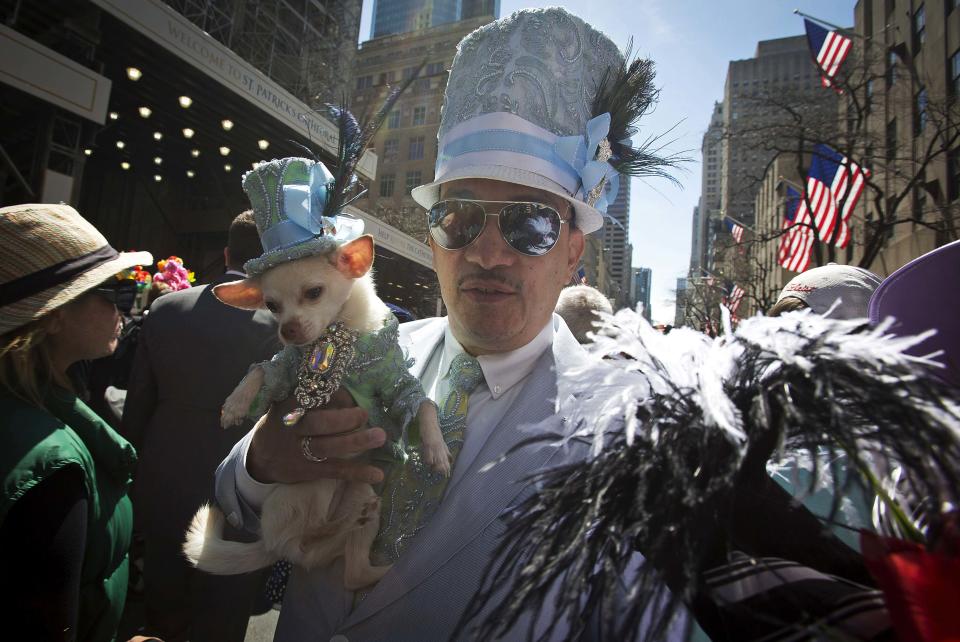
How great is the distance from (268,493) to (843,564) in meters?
1.61

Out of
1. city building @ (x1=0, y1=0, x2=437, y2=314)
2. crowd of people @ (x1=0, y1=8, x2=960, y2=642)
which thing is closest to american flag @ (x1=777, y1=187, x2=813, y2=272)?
city building @ (x1=0, y1=0, x2=437, y2=314)

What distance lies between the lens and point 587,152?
1.73 m

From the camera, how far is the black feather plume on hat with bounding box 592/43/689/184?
1.85 m

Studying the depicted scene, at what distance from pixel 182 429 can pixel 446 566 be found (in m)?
2.50

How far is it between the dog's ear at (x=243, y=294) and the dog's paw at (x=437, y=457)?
877 mm

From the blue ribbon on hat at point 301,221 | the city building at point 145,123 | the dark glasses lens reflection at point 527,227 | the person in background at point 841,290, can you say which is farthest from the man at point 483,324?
the person in background at point 841,290

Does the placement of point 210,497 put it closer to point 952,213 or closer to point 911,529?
point 911,529

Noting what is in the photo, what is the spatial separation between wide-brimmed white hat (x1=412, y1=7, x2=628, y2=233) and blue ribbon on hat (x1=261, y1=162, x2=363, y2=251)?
42 centimetres

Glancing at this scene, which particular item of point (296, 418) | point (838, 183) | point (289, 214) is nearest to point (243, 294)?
point (289, 214)

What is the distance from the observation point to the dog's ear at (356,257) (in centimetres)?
180

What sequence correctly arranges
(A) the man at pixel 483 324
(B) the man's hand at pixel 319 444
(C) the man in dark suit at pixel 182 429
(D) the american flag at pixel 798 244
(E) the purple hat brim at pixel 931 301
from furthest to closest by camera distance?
(D) the american flag at pixel 798 244 → (C) the man in dark suit at pixel 182 429 → (B) the man's hand at pixel 319 444 → (A) the man at pixel 483 324 → (E) the purple hat brim at pixel 931 301

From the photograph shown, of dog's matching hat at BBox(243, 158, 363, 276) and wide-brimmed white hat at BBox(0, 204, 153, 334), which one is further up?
dog's matching hat at BBox(243, 158, 363, 276)

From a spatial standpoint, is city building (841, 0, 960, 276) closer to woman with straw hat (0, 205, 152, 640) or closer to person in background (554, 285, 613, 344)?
person in background (554, 285, 613, 344)

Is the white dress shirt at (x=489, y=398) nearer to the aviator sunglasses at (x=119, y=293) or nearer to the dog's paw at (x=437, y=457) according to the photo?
the dog's paw at (x=437, y=457)
